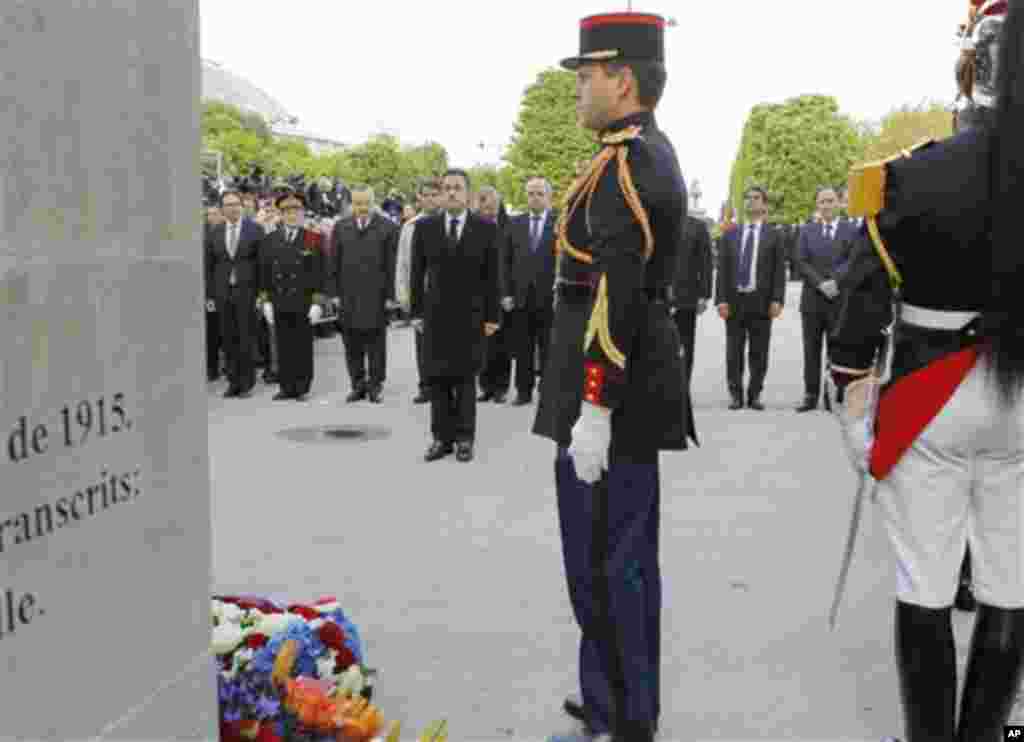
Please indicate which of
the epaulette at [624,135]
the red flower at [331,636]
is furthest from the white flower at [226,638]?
the epaulette at [624,135]

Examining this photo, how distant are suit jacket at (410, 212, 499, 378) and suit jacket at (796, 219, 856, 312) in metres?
3.63

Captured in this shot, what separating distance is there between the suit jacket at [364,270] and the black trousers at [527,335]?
1.33 meters

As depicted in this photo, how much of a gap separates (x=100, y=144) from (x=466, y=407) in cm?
611

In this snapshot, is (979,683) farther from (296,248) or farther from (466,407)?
(296,248)

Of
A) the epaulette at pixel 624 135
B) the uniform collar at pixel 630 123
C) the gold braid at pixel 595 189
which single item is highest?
the uniform collar at pixel 630 123

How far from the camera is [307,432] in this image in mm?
9586

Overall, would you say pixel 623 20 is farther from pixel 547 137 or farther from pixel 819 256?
pixel 547 137

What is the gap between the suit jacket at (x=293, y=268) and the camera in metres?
11.8

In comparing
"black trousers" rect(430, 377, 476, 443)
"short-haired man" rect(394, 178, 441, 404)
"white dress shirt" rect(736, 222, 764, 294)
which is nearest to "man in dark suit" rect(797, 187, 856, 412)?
"white dress shirt" rect(736, 222, 764, 294)

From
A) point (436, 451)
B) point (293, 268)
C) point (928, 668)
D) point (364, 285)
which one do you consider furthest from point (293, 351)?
point (928, 668)

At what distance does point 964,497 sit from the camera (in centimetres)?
298

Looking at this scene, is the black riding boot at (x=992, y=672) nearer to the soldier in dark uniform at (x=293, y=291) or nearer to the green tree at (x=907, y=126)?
the soldier in dark uniform at (x=293, y=291)

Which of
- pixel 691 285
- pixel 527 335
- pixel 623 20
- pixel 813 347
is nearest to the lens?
pixel 623 20

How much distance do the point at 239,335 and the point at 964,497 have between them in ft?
32.2
